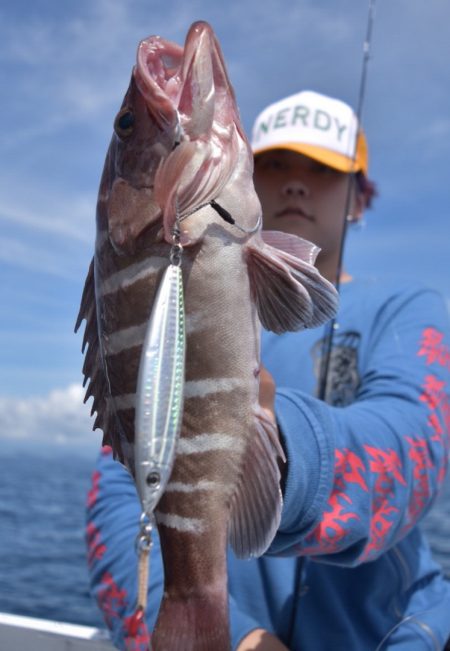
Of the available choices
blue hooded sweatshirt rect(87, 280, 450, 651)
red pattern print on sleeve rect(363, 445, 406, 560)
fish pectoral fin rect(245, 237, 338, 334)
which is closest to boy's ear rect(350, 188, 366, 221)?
blue hooded sweatshirt rect(87, 280, 450, 651)

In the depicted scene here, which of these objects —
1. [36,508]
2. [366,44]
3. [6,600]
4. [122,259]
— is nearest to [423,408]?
[122,259]

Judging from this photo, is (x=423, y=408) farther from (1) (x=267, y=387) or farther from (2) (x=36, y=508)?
(2) (x=36, y=508)

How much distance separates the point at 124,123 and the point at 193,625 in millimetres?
1018

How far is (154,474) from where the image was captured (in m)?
1.01

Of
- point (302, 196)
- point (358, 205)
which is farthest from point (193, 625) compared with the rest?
point (358, 205)

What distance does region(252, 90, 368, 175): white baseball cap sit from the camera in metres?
3.01

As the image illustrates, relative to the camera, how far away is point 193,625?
1263 millimetres

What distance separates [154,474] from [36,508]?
23583 mm

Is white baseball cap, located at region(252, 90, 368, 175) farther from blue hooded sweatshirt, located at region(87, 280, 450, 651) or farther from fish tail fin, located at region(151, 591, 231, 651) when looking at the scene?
fish tail fin, located at region(151, 591, 231, 651)

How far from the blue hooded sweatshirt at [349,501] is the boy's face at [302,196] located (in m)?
0.29

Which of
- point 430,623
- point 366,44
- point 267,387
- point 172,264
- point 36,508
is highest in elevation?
point 366,44

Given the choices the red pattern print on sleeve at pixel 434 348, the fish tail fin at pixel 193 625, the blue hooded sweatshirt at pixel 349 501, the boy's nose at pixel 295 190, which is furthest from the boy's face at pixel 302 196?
the fish tail fin at pixel 193 625

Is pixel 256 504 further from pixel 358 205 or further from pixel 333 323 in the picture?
pixel 358 205

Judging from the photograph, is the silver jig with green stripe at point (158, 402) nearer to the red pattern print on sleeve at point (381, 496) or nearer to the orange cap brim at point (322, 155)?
the red pattern print on sleeve at point (381, 496)
